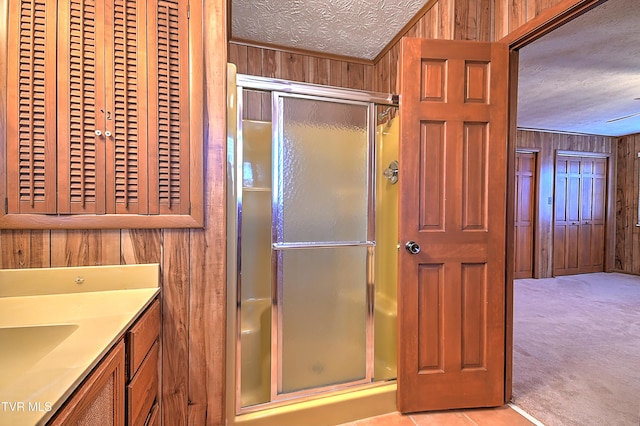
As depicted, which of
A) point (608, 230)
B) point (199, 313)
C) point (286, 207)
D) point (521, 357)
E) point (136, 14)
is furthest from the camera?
point (608, 230)

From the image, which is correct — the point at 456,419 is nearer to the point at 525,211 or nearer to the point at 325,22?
the point at 325,22

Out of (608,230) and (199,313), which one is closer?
(199,313)

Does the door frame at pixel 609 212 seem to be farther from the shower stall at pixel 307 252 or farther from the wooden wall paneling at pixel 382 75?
the shower stall at pixel 307 252

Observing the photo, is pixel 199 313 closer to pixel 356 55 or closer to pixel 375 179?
pixel 375 179

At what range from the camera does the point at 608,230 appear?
528 centimetres

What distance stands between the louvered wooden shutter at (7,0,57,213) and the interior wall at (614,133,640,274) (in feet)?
25.4

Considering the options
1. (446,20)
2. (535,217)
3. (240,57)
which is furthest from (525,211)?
(240,57)

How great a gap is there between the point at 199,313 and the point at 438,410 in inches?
57.2

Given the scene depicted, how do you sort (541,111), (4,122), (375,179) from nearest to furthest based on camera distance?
(4,122) < (375,179) < (541,111)

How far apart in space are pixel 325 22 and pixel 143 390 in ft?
8.08

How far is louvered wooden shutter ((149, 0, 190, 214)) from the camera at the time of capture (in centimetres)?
123

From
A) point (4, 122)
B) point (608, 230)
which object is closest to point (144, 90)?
point (4, 122)

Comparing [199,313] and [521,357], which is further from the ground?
[199,313]

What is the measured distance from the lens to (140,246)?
1275 mm
